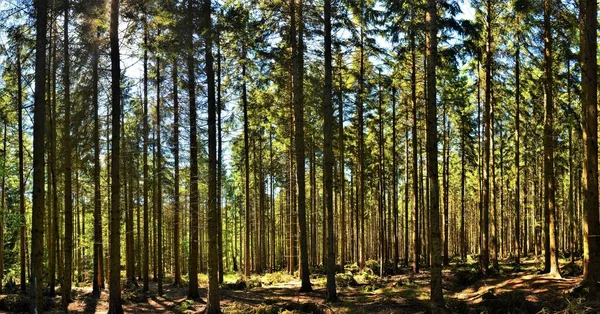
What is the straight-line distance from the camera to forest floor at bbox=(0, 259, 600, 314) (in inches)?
431

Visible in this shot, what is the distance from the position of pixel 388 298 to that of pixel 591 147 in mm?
7479

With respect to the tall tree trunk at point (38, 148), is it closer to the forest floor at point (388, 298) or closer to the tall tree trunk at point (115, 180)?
the tall tree trunk at point (115, 180)

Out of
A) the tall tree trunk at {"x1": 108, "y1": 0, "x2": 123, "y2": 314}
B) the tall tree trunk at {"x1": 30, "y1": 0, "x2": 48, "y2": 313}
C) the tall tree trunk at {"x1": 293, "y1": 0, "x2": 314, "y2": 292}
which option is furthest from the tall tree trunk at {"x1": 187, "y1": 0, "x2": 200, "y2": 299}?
the tall tree trunk at {"x1": 30, "y1": 0, "x2": 48, "y2": 313}

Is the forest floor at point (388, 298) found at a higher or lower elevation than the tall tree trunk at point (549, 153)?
lower

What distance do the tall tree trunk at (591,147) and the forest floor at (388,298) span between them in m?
1.10

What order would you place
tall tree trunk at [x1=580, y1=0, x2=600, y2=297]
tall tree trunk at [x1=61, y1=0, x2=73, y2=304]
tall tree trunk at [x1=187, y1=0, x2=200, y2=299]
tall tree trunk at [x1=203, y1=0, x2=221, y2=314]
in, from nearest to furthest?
tall tree trunk at [x1=580, y1=0, x2=600, y2=297] < tall tree trunk at [x1=203, y1=0, x2=221, y2=314] < tall tree trunk at [x1=61, y1=0, x2=73, y2=304] < tall tree trunk at [x1=187, y1=0, x2=200, y2=299]

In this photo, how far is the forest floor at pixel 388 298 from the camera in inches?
431

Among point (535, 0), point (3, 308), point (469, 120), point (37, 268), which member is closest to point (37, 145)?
point (37, 268)

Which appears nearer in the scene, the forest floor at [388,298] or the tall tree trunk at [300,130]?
the forest floor at [388,298]

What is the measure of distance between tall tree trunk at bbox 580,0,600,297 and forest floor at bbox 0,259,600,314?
1.10 m

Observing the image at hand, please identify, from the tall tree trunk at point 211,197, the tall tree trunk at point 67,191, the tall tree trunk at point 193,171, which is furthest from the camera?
the tall tree trunk at point 193,171

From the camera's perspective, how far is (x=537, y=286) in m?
13.4

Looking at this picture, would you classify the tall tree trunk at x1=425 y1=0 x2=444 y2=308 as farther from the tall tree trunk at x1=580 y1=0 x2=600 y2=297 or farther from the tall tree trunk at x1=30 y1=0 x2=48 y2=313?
the tall tree trunk at x1=30 y1=0 x2=48 y2=313

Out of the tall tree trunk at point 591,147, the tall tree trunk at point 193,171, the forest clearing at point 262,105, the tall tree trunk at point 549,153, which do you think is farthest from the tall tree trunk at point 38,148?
the tall tree trunk at point 549,153
